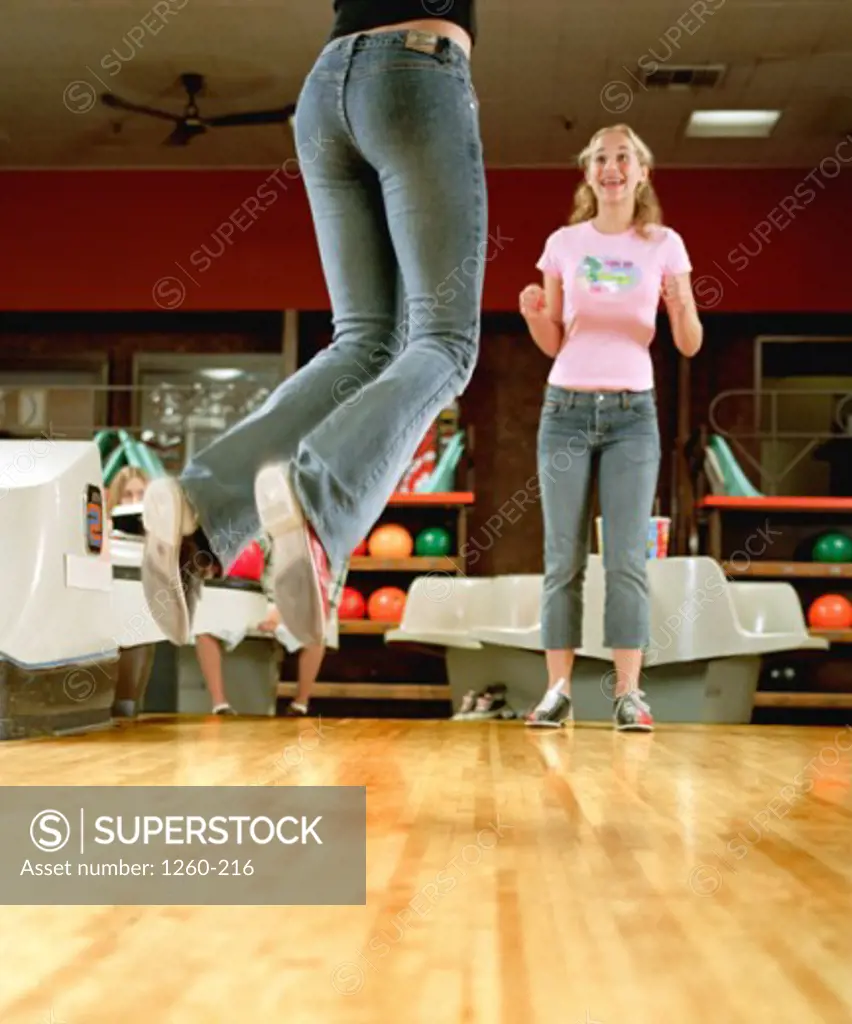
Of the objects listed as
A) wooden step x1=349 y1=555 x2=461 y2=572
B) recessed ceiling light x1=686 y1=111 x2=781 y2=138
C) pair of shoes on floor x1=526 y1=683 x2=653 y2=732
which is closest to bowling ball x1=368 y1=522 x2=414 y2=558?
wooden step x1=349 y1=555 x2=461 y2=572

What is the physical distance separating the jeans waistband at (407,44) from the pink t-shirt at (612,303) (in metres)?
1.28

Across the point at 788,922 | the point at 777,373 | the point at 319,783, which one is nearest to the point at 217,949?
the point at 788,922

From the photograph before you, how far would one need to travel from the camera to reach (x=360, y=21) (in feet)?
5.12

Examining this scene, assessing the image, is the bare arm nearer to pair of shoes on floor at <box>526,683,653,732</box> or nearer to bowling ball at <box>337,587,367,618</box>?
pair of shoes on floor at <box>526,683,653,732</box>

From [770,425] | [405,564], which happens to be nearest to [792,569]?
[770,425]

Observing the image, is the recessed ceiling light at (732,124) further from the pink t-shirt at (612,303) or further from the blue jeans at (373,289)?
the blue jeans at (373,289)

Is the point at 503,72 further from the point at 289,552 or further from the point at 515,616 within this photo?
the point at 289,552

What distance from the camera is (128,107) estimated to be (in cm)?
682

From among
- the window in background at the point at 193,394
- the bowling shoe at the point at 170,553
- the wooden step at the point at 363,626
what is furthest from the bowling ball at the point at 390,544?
the bowling shoe at the point at 170,553

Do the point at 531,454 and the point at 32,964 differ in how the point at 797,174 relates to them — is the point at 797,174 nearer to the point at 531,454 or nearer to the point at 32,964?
the point at 531,454

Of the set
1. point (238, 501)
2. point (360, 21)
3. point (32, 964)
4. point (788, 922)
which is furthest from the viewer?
point (360, 21)

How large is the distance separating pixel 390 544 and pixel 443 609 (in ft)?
7.78

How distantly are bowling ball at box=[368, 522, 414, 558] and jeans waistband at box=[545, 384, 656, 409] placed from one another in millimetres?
4141

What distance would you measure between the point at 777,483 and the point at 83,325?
451 centimetres
